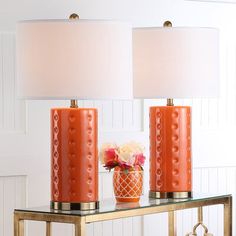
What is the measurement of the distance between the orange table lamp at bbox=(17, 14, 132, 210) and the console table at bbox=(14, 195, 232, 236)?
73mm

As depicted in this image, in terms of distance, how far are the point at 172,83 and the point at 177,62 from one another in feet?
0.27

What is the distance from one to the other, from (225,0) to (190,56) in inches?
35.0

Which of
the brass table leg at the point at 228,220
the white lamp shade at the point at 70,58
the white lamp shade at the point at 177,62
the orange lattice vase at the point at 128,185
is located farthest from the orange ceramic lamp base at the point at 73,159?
the brass table leg at the point at 228,220

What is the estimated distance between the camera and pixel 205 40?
123 inches

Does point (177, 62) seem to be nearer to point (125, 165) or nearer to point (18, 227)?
point (125, 165)

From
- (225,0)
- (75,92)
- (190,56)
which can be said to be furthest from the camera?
(225,0)

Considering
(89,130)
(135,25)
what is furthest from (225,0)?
(89,130)

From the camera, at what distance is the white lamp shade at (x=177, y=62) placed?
3.09 m

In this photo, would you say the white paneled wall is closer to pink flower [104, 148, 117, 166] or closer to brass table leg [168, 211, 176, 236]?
pink flower [104, 148, 117, 166]

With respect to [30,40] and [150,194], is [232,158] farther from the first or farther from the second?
[30,40]

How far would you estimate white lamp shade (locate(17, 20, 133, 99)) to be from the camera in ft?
8.75

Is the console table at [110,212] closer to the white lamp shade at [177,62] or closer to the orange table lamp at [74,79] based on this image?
the orange table lamp at [74,79]

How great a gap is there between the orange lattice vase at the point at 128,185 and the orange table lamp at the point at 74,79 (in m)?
0.20

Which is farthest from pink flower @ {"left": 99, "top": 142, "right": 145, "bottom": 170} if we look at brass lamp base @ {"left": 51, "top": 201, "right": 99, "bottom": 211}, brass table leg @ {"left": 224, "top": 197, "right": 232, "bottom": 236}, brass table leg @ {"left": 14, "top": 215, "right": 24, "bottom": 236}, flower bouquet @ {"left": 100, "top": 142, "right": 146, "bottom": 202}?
brass table leg @ {"left": 224, "top": 197, "right": 232, "bottom": 236}
